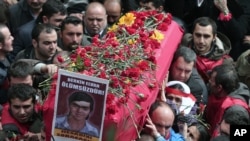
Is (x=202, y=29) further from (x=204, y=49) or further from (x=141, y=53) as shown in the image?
(x=141, y=53)

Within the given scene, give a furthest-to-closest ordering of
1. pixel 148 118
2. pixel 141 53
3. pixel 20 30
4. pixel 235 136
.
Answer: pixel 20 30 < pixel 141 53 < pixel 148 118 < pixel 235 136

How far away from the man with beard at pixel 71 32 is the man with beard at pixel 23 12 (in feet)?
3.46

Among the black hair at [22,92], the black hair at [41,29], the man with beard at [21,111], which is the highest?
the black hair at [41,29]

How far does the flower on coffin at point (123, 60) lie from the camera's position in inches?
215

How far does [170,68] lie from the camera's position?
7.27 m

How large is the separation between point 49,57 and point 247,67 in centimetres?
205

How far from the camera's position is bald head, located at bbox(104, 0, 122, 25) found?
8.62 meters

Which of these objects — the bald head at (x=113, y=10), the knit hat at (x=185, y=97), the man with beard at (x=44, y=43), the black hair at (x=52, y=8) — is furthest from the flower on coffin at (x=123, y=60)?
the bald head at (x=113, y=10)

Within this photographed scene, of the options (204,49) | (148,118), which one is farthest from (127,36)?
(204,49)

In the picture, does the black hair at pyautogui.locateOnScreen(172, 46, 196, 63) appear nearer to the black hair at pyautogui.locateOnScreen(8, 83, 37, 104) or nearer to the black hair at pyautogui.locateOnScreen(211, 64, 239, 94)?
the black hair at pyautogui.locateOnScreen(211, 64, 239, 94)

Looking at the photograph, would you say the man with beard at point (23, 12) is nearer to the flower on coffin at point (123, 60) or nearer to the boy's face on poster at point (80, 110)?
the flower on coffin at point (123, 60)

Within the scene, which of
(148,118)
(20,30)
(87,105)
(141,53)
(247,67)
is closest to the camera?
(87,105)

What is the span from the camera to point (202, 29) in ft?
26.3

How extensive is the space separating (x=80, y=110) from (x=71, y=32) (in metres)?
2.72
